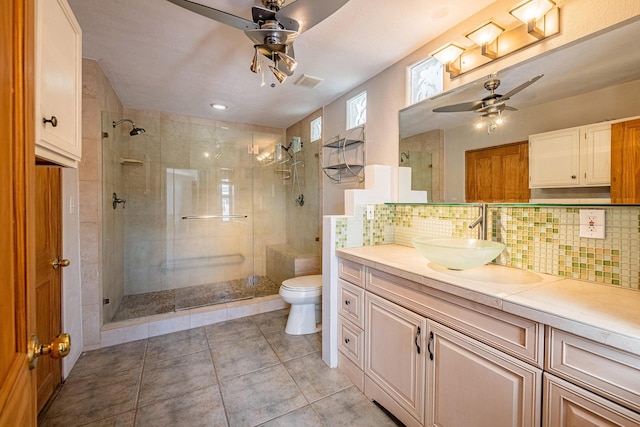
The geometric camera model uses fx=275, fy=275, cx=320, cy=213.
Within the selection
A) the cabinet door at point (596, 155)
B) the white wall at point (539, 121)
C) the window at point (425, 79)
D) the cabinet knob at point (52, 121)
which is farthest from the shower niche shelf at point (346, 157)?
the cabinet knob at point (52, 121)

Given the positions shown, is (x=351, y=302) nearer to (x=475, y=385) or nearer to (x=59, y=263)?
(x=475, y=385)

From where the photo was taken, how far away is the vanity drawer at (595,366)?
77cm

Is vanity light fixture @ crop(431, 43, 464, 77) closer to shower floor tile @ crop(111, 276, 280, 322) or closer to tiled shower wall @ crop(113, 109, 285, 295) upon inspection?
tiled shower wall @ crop(113, 109, 285, 295)

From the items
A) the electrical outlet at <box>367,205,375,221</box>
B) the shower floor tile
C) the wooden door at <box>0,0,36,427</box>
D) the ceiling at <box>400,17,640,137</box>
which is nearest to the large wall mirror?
the ceiling at <box>400,17,640,137</box>

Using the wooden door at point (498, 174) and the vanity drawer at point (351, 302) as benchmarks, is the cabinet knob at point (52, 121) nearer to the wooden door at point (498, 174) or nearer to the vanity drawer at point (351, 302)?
the vanity drawer at point (351, 302)

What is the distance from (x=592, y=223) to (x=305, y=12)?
167 centimetres

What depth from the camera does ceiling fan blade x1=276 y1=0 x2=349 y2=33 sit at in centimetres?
130

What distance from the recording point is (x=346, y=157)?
9.52 ft

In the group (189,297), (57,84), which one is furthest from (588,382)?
(189,297)

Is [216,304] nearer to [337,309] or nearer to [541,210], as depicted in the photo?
[337,309]

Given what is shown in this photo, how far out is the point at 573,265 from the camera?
130 centimetres

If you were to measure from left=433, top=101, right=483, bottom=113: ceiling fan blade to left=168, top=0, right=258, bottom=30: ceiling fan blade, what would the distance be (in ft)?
4.22

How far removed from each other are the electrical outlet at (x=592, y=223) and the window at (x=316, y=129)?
8.66 ft

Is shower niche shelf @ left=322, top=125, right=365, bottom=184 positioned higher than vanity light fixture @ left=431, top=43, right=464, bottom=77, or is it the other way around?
vanity light fixture @ left=431, top=43, right=464, bottom=77
